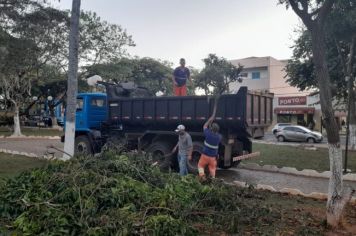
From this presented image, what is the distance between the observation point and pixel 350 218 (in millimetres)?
6324

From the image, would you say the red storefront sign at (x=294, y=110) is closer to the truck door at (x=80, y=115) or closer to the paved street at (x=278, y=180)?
the paved street at (x=278, y=180)

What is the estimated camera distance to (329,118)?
19.4ft

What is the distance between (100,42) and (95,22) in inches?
61.9

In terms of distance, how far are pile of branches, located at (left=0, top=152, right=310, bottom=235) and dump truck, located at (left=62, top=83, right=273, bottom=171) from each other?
3.76 meters

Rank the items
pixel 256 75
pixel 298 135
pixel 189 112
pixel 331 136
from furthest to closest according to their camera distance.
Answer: pixel 256 75
pixel 298 135
pixel 189 112
pixel 331 136

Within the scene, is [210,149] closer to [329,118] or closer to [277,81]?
[329,118]

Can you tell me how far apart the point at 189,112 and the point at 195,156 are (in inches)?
50.2

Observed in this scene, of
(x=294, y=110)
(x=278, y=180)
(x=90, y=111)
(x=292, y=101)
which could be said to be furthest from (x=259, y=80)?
(x=278, y=180)

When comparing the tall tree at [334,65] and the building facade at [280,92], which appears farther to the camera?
the building facade at [280,92]

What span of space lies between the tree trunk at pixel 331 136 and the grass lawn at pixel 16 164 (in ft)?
23.8

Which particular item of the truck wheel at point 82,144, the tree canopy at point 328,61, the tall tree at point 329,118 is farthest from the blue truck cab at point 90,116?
the tall tree at point 329,118

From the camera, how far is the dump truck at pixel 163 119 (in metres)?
10.6

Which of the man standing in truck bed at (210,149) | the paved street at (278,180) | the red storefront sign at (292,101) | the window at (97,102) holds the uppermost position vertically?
the red storefront sign at (292,101)

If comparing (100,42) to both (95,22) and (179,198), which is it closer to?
(95,22)
